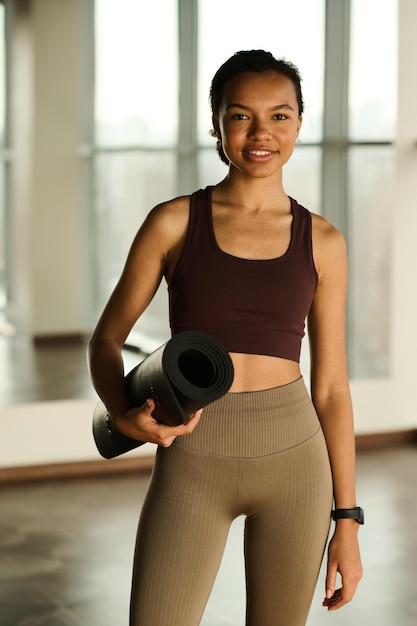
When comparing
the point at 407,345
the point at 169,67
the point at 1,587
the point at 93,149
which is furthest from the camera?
the point at 93,149

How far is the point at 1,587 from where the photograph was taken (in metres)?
3.93

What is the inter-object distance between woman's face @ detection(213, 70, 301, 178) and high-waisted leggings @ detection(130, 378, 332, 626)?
39cm

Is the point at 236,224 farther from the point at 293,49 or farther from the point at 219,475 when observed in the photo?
the point at 293,49

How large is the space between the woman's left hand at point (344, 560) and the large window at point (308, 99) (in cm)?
430

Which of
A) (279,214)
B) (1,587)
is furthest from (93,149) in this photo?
(279,214)

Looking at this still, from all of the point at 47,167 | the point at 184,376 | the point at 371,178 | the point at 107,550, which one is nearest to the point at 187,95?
the point at 371,178

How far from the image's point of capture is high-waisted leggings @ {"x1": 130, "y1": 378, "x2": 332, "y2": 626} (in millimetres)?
1720

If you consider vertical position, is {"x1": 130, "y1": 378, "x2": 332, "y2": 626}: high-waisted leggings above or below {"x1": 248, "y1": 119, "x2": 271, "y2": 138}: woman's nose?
below

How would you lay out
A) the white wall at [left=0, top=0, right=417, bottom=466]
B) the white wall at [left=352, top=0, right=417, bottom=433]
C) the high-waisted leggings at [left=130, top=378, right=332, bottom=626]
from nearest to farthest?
the high-waisted leggings at [left=130, top=378, right=332, bottom=626] < the white wall at [left=352, top=0, right=417, bottom=433] < the white wall at [left=0, top=0, right=417, bottom=466]

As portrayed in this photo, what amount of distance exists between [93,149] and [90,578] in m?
5.44

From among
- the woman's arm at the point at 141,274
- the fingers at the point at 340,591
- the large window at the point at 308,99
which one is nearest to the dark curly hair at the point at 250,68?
the woman's arm at the point at 141,274

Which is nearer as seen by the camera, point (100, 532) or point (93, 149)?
point (100, 532)

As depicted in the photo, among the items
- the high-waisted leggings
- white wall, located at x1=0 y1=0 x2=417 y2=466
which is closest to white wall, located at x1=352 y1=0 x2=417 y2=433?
white wall, located at x1=0 y1=0 x2=417 y2=466

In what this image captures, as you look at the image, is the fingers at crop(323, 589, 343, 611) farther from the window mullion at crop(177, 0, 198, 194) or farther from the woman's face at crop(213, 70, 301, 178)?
the window mullion at crop(177, 0, 198, 194)
